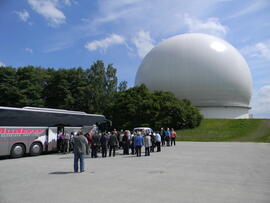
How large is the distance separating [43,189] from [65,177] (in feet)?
5.56

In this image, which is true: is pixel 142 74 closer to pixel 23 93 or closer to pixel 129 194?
pixel 23 93

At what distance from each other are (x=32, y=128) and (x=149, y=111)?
18824 mm

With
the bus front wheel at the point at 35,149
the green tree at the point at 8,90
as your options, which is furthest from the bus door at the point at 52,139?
the green tree at the point at 8,90

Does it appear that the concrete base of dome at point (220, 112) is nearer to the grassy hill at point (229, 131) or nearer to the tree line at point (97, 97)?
the grassy hill at point (229, 131)

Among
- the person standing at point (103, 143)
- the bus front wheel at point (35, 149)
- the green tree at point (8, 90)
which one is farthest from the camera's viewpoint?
the green tree at point (8, 90)

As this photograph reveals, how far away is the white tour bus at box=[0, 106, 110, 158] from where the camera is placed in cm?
1373

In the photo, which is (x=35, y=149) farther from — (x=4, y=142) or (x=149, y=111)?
(x=149, y=111)

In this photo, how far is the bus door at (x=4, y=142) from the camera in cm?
1344

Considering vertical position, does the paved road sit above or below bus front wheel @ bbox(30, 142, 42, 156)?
below

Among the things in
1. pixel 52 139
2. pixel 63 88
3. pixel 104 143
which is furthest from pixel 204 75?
pixel 104 143

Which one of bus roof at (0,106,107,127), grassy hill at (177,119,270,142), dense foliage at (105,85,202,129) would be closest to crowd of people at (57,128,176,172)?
bus roof at (0,106,107,127)

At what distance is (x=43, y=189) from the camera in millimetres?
6586

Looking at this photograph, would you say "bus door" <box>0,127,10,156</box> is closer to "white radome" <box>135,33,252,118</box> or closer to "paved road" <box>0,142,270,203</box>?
"paved road" <box>0,142,270,203</box>

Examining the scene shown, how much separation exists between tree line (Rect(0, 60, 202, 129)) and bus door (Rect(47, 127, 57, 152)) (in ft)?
53.8
